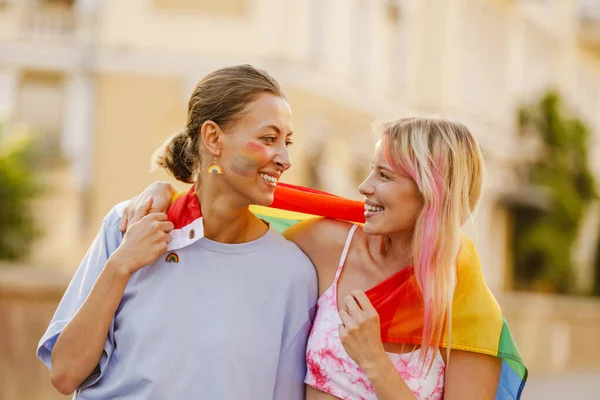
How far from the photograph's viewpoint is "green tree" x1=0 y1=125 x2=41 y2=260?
12.7 meters

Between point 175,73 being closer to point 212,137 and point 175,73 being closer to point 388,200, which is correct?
point 212,137

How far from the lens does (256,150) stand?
12.2 ft

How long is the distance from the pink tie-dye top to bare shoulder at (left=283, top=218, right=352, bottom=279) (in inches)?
4.6

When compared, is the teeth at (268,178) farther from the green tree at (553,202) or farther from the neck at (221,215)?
the green tree at (553,202)

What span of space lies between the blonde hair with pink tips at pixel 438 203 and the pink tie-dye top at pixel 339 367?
6 centimetres

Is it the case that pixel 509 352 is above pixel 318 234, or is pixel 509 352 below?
below

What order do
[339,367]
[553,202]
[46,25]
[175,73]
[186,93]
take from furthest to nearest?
[553,202] → [46,25] → [175,73] → [186,93] → [339,367]

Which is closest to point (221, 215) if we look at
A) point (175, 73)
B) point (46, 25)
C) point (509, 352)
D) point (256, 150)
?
Answer: point (256, 150)

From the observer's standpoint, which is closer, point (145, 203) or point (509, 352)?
point (509, 352)

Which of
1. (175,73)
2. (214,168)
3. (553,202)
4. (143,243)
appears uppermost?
(214,168)

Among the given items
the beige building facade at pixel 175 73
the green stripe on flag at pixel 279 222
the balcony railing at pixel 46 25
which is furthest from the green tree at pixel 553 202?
the green stripe on flag at pixel 279 222

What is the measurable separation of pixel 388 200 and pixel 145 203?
0.85 meters

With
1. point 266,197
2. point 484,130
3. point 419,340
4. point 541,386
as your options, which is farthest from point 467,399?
point 484,130

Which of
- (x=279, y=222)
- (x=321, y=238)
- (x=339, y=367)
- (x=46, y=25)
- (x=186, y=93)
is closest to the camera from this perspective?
(x=339, y=367)
